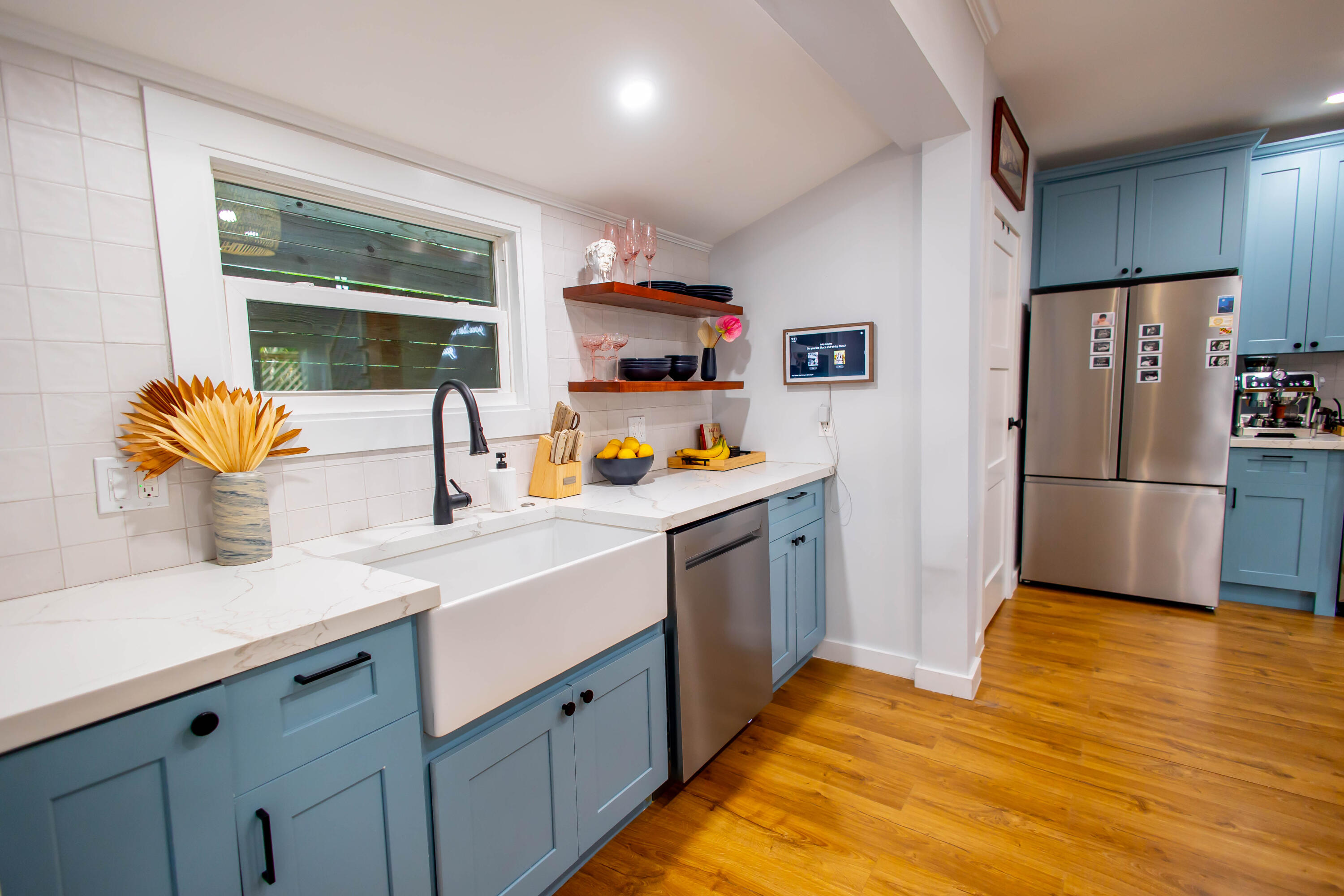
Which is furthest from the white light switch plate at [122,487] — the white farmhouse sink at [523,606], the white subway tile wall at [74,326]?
the white farmhouse sink at [523,606]

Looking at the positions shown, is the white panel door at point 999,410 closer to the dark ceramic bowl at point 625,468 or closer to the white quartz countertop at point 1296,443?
the white quartz countertop at point 1296,443

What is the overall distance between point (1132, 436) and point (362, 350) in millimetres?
3837

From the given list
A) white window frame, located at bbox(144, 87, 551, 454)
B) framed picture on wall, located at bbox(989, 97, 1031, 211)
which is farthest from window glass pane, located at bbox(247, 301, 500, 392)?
framed picture on wall, located at bbox(989, 97, 1031, 211)

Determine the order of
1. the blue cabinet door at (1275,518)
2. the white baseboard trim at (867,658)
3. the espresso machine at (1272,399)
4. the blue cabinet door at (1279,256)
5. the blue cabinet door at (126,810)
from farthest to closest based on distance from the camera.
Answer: the espresso machine at (1272,399) < the blue cabinet door at (1279,256) < the blue cabinet door at (1275,518) < the white baseboard trim at (867,658) < the blue cabinet door at (126,810)

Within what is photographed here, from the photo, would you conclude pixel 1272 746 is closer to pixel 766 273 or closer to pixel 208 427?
pixel 766 273

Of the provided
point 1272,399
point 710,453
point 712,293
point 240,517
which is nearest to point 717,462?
point 710,453

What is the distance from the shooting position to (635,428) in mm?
2607

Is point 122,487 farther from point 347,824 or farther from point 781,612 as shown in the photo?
point 781,612

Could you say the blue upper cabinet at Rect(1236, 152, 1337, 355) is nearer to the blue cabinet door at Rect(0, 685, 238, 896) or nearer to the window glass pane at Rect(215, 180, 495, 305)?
the window glass pane at Rect(215, 180, 495, 305)

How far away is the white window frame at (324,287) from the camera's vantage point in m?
1.32

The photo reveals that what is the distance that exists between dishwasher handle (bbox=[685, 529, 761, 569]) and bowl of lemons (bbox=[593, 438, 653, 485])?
1.55 ft

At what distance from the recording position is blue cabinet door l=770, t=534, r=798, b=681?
2.29 metres

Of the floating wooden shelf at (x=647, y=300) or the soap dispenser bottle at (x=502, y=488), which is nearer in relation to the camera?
the soap dispenser bottle at (x=502, y=488)

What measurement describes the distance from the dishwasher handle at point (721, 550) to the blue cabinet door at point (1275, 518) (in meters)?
2.94
